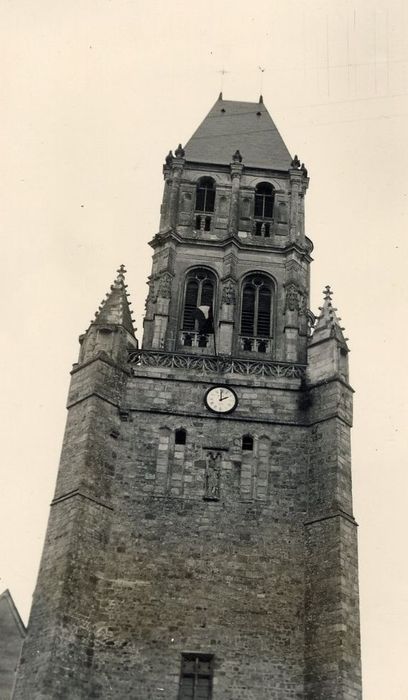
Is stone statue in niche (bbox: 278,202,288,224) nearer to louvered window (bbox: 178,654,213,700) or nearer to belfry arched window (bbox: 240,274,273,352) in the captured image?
belfry arched window (bbox: 240,274,273,352)

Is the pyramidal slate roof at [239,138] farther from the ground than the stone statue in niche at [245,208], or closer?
farther from the ground

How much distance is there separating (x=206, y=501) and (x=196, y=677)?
4730 mm

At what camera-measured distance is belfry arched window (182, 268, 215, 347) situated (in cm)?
3140

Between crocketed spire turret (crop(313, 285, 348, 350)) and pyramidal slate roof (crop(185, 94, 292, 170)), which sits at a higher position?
pyramidal slate roof (crop(185, 94, 292, 170))

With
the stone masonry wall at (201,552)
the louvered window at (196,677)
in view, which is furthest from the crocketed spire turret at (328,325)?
the louvered window at (196,677)

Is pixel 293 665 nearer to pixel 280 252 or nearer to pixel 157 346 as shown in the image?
pixel 157 346

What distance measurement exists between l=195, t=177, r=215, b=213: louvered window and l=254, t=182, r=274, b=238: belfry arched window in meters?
1.60

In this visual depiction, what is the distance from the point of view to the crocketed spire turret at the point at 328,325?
29.6 meters

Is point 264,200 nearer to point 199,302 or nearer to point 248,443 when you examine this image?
point 199,302

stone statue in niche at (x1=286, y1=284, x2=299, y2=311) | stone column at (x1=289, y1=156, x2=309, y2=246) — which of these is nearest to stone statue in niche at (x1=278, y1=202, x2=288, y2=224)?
stone column at (x1=289, y1=156, x2=309, y2=246)

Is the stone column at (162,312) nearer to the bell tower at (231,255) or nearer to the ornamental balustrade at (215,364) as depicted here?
the bell tower at (231,255)

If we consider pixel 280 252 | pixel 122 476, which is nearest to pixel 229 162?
pixel 280 252

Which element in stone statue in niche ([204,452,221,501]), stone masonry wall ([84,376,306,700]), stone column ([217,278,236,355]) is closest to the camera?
stone masonry wall ([84,376,306,700])

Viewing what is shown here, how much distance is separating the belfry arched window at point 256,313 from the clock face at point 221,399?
2986 millimetres
